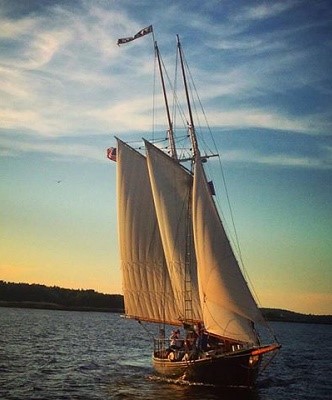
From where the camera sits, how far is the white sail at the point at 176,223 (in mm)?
38625

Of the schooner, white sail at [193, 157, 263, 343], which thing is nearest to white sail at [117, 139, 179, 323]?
the schooner

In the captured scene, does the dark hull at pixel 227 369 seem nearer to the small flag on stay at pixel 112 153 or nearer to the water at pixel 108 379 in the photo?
the water at pixel 108 379

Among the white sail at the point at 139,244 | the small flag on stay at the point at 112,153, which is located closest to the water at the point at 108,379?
the white sail at the point at 139,244

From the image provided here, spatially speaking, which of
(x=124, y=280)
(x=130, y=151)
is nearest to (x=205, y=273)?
(x=124, y=280)

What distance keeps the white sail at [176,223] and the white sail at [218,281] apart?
153 inches

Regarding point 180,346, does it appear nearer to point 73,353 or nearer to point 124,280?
point 124,280

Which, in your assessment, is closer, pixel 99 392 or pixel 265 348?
pixel 265 348

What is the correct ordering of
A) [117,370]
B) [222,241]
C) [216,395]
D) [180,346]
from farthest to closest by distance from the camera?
[117,370] → [180,346] → [222,241] → [216,395]

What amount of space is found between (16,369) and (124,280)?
1288 cm

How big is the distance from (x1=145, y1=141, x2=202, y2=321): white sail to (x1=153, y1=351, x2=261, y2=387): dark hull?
4672mm

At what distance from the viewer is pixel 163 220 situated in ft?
131

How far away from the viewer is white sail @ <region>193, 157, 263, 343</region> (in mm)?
32844

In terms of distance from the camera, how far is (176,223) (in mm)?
39844

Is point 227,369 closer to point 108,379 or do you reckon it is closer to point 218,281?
point 218,281
